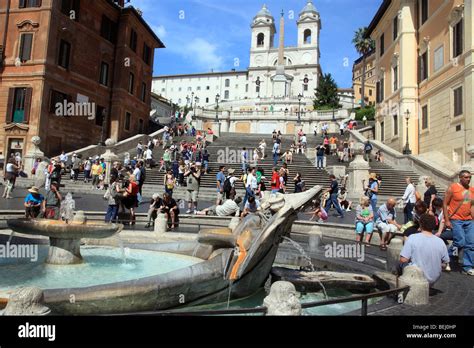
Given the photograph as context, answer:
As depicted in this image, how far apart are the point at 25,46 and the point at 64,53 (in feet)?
9.14

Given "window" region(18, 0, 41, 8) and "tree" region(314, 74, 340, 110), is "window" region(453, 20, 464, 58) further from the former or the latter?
"tree" region(314, 74, 340, 110)

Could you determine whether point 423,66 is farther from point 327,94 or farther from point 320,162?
point 327,94

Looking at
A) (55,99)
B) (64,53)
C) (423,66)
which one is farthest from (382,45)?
(55,99)

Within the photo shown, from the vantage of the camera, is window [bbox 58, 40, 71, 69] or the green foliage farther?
the green foliage

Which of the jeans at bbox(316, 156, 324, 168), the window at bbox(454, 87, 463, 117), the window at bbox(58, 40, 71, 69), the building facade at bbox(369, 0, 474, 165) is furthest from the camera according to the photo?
the window at bbox(58, 40, 71, 69)

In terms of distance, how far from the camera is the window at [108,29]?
35.7 meters

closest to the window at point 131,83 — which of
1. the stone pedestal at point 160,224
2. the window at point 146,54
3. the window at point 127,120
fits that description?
the window at point 127,120

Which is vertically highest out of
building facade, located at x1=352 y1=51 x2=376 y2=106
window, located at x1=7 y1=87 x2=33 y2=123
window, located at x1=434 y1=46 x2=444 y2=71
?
building facade, located at x1=352 y1=51 x2=376 y2=106

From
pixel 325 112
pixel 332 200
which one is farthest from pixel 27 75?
pixel 325 112

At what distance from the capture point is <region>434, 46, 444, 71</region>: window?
83.7ft

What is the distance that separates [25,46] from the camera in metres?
29.1

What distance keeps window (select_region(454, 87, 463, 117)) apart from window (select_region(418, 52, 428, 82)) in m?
5.35

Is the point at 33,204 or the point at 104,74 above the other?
the point at 104,74

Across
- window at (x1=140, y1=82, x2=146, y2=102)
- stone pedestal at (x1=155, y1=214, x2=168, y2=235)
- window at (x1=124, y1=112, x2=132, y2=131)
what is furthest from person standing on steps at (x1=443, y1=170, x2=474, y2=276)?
window at (x1=140, y1=82, x2=146, y2=102)
